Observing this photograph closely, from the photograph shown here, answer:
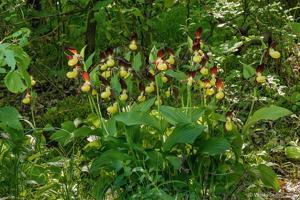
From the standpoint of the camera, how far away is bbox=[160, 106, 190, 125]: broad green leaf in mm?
3070

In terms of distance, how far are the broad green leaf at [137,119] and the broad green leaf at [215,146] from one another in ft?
0.78

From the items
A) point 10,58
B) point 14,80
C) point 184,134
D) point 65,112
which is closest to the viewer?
point 10,58

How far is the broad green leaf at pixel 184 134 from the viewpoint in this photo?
9.81 feet

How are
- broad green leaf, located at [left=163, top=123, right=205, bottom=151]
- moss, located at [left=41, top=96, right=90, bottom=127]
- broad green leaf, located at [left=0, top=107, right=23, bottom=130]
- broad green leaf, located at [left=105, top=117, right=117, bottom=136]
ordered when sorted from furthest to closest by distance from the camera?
moss, located at [left=41, top=96, right=90, bottom=127]
broad green leaf, located at [left=0, top=107, right=23, bottom=130]
broad green leaf, located at [left=105, top=117, right=117, bottom=136]
broad green leaf, located at [left=163, top=123, right=205, bottom=151]

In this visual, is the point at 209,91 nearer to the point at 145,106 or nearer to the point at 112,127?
the point at 145,106

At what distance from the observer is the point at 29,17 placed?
5520mm

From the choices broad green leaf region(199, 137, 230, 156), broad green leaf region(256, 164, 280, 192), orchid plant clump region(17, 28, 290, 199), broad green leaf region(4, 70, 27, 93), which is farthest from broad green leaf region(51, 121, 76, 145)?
broad green leaf region(256, 164, 280, 192)

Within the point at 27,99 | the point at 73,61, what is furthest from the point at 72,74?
the point at 27,99

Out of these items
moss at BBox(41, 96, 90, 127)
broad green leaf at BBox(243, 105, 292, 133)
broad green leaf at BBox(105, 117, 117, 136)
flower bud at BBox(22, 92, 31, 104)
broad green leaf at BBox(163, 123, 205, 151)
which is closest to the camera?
broad green leaf at BBox(163, 123, 205, 151)

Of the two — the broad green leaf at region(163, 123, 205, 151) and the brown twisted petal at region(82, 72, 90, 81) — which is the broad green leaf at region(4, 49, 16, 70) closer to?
the brown twisted petal at region(82, 72, 90, 81)

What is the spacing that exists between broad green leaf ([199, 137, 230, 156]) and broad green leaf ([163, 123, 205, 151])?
3.5 inches

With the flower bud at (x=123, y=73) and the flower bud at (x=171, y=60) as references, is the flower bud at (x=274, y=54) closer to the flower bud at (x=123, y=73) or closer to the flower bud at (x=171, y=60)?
the flower bud at (x=171, y=60)

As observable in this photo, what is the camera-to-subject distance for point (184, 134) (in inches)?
118

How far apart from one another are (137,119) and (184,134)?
23cm
